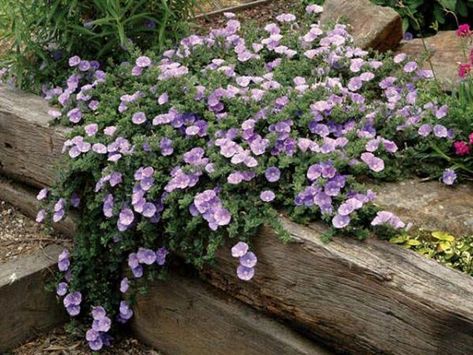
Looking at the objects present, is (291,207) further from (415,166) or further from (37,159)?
(37,159)

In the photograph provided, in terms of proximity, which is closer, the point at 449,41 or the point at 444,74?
the point at 444,74

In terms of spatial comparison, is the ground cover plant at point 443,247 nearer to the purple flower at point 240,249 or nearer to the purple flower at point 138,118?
the purple flower at point 240,249

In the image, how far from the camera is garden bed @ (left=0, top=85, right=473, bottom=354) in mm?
2285

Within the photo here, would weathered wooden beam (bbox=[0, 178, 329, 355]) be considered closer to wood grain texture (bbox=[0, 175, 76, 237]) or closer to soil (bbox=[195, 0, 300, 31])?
wood grain texture (bbox=[0, 175, 76, 237])

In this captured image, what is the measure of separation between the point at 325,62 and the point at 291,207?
92 centimetres

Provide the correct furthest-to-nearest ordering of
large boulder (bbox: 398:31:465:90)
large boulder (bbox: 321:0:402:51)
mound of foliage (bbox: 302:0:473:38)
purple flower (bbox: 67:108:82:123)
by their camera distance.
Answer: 1. mound of foliage (bbox: 302:0:473:38)
2. large boulder (bbox: 321:0:402:51)
3. large boulder (bbox: 398:31:465:90)
4. purple flower (bbox: 67:108:82:123)

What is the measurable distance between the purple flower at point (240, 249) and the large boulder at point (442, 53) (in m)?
1.31

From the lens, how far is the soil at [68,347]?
10.6 ft

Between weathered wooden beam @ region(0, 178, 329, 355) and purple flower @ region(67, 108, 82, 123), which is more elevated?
purple flower @ region(67, 108, 82, 123)

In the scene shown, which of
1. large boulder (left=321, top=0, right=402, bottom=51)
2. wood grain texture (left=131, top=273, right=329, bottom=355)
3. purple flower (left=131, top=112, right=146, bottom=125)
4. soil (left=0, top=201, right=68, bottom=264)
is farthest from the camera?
large boulder (left=321, top=0, right=402, bottom=51)

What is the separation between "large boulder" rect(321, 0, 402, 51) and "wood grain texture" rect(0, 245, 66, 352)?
5.37ft

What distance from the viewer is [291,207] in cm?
261

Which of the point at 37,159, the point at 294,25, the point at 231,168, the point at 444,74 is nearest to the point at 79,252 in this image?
the point at 37,159

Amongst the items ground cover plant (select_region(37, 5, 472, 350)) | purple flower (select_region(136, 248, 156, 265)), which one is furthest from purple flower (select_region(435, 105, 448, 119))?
purple flower (select_region(136, 248, 156, 265))
